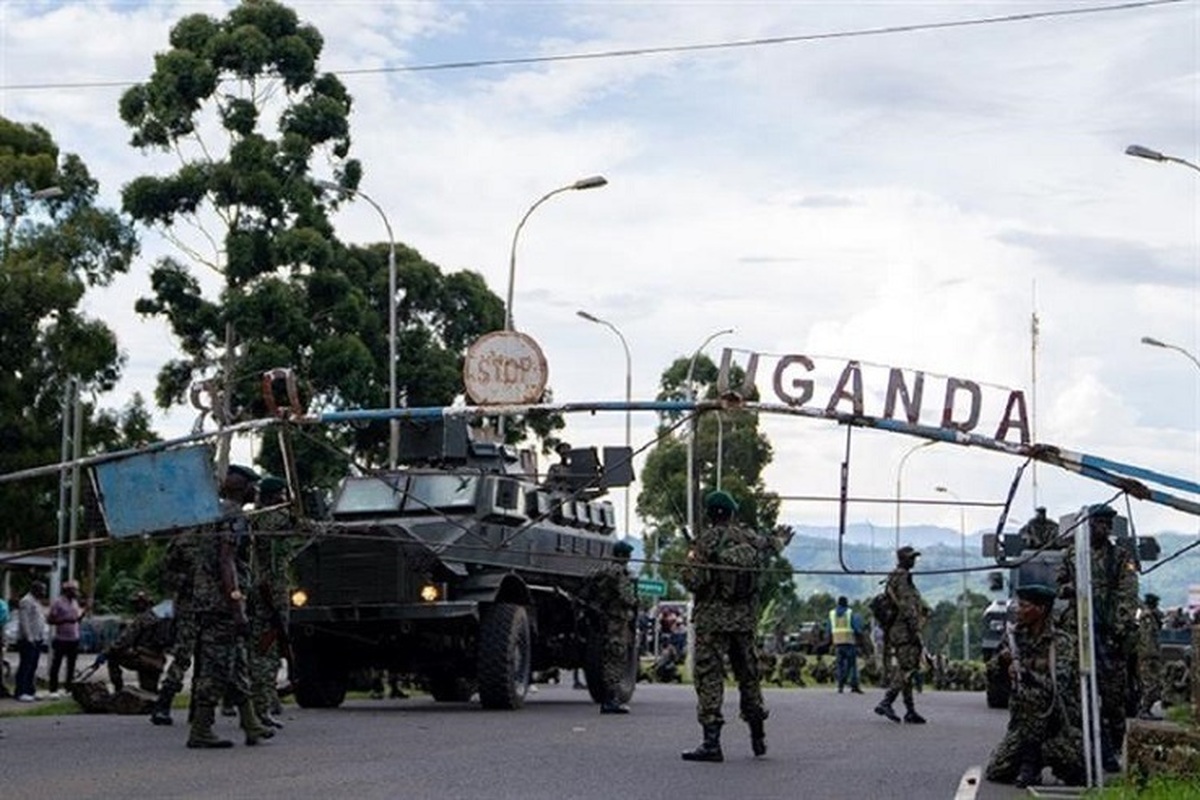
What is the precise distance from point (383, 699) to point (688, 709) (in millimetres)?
4329

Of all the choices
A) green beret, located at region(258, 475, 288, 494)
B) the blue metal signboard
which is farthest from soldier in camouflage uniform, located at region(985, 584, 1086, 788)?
green beret, located at region(258, 475, 288, 494)

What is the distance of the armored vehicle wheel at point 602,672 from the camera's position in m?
23.6

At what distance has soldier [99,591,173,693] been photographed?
23109mm

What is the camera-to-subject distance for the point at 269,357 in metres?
43.0

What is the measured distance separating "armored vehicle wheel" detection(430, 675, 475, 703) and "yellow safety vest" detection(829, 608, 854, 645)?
325 inches

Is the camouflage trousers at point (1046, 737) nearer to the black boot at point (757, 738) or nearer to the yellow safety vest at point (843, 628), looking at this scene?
the black boot at point (757, 738)

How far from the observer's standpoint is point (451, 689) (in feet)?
82.2

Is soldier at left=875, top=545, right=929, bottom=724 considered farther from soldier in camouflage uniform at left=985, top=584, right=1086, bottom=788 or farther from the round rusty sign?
soldier in camouflage uniform at left=985, top=584, right=1086, bottom=788

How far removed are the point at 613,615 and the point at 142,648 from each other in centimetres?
503

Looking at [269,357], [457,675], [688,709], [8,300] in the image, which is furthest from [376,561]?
[8,300]

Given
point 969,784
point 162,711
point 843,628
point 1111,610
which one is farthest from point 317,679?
point 843,628

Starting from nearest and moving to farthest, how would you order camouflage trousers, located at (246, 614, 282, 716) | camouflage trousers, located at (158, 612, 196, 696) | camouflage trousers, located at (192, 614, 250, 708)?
camouflage trousers, located at (192, 614, 250, 708) → camouflage trousers, located at (158, 612, 196, 696) → camouflage trousers, located at (246, 614, 282, 716)

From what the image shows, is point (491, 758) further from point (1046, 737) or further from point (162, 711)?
point (162, 711)

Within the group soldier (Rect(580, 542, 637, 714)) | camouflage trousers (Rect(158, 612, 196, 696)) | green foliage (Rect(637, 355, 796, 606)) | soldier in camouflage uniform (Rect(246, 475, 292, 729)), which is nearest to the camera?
soldier in camouflage uniform (Rect(246, 475, 292, 729))
